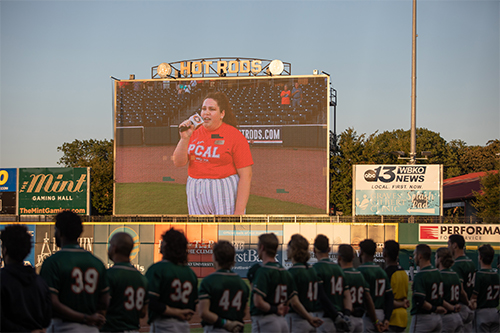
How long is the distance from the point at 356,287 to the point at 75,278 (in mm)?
3542

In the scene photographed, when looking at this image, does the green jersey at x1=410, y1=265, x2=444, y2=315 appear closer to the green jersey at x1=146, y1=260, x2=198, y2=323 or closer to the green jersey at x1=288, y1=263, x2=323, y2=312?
the green jersey at x1=288, y1=263, x2=323, y2=312

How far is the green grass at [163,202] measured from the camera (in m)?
27.4

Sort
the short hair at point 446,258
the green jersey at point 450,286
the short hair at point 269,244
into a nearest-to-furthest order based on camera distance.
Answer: the short hair at point 269,244
the green jersey at point 450,286
the short hair at point 446,258

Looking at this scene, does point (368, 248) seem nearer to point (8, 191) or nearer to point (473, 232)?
point (473, 232)

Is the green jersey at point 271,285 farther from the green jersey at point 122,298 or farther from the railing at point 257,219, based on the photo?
the railing at point 257,219

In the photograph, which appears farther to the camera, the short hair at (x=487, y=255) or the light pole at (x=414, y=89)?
the light pole at (x=414, y=89)

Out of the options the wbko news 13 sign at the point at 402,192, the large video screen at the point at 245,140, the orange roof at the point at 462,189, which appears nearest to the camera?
the wbko news 13 sign at the point at 402,192

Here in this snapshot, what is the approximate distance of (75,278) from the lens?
16.1 ft

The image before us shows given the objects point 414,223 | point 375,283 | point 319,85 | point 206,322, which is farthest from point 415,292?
point 319,85

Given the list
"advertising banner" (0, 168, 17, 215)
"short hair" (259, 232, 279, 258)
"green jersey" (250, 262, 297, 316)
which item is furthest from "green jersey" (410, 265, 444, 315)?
"advertising banner" (0, 168, 17, 215)

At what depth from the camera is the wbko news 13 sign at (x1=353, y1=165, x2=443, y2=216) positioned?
26.1 metres

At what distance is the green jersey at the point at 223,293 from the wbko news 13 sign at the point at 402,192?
70.6 feet

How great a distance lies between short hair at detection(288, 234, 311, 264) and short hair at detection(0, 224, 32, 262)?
9.83 ft

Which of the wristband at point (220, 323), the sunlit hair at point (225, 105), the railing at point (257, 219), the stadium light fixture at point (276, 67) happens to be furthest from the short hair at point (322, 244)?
the stadium light fixture at point (276, 67)
